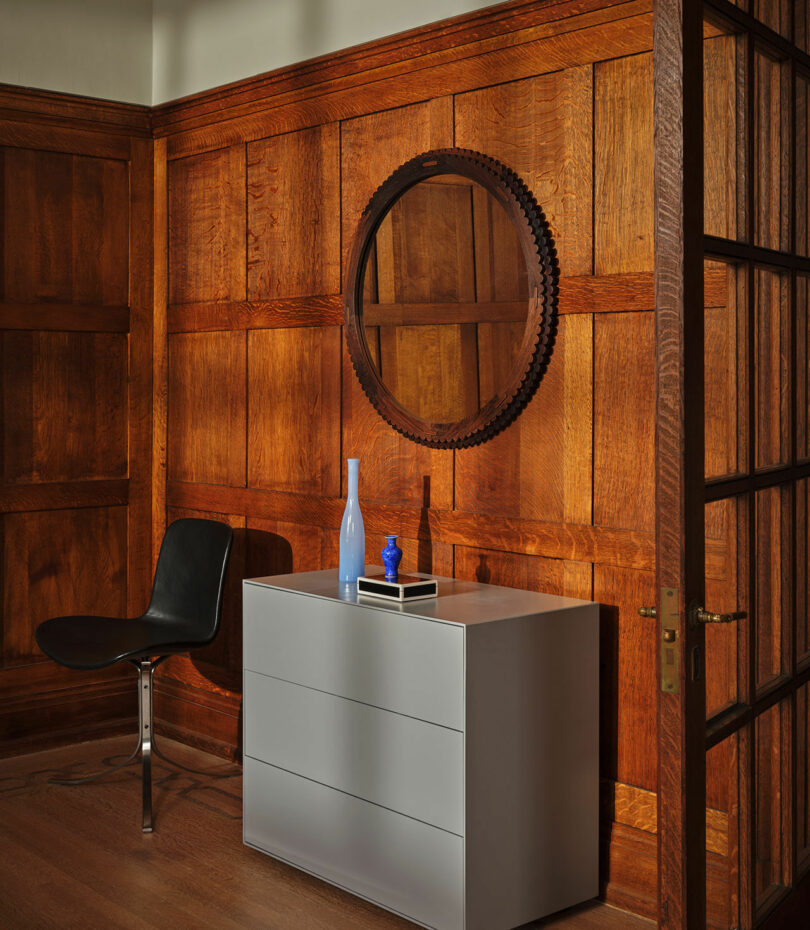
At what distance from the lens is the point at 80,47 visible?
429 centimetres

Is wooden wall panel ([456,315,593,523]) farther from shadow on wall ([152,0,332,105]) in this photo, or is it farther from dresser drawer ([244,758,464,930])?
shadow on wall ([152,0,332,105])

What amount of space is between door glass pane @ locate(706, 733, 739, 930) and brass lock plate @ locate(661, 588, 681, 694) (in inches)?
11.4

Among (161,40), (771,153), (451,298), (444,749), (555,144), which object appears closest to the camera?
(771,153)

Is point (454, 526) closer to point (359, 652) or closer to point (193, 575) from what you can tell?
point (359, 652)

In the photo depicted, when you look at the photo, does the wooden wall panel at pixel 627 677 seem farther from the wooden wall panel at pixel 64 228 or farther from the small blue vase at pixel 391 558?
the wooden wall panel at pixel 64 228

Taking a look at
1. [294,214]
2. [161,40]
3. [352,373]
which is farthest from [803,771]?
[161,40]

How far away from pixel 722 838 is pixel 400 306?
5.95 ft

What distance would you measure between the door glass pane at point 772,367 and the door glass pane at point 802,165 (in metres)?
0.11

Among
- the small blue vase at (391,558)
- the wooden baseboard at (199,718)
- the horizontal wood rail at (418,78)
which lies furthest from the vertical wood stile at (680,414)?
the wooden baseboard at (199,718)

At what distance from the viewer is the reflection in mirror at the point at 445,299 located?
3131 mm

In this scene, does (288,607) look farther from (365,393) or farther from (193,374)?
(193,374)

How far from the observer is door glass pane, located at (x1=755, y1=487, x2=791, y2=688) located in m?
2.15

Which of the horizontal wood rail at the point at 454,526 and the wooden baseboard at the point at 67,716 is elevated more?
A: the horizontal wood rail at the point at 454,526

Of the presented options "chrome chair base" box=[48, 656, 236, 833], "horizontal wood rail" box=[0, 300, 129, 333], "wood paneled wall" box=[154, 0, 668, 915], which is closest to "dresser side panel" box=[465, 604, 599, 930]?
"wood paneled wall" box=[154, 0, 668, 915]
